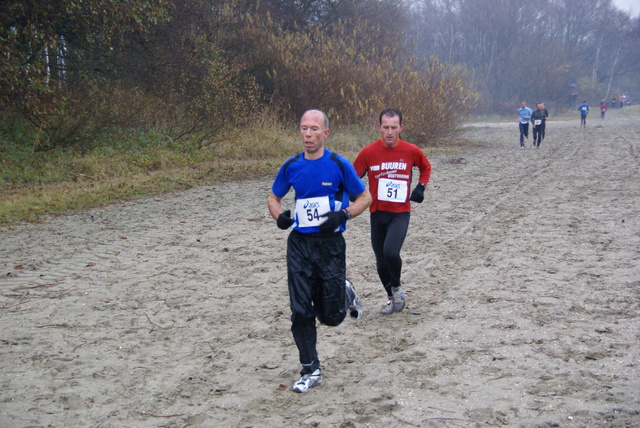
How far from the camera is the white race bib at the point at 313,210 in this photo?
4.50 m

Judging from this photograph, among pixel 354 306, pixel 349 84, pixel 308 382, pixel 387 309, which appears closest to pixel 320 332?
pixel 387 309

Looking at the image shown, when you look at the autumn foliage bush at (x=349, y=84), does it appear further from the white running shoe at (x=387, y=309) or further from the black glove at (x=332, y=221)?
the black glove at (x=332, y=221)

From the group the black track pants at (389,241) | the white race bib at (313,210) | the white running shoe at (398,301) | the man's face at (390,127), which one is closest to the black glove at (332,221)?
the white race bib at (313,210)

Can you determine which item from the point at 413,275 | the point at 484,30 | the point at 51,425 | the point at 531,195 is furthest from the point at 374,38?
the point at 484,30

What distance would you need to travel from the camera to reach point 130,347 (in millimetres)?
5301

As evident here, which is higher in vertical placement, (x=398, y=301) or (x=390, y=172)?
(x=390, y=172)

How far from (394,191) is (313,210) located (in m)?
1.70

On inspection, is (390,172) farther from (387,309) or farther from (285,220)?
(285,220)

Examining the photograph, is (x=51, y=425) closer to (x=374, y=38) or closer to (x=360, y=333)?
(x=360, y=333)

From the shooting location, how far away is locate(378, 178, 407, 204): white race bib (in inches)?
237

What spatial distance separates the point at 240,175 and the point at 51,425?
40.4ft

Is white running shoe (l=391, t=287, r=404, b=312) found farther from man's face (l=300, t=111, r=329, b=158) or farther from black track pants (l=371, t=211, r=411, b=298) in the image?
man's face (l=300, t=111, r=329, b=158)

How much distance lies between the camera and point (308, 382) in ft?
14.6

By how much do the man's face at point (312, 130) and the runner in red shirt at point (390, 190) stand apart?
1.51 meters
